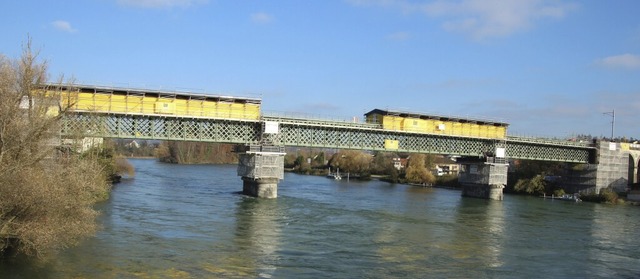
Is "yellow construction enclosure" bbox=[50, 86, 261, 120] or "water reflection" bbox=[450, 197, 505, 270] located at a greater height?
"yellow construction enclosure" bbox=[50, 86, 261, 120]

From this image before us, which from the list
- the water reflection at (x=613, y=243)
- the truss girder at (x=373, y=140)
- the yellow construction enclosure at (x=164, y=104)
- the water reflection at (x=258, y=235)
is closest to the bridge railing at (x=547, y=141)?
the truss girder at (x=373, y=140)

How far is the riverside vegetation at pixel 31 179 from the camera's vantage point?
16906 millimetres

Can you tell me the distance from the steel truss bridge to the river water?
20.3 feet

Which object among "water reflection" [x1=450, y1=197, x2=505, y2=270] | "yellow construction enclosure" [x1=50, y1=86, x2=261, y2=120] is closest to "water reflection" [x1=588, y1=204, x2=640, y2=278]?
"water reflection" [x1=450, y1=197, x2=505, y2=270]

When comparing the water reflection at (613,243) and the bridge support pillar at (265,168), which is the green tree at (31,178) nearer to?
the water reflection at (613,243)

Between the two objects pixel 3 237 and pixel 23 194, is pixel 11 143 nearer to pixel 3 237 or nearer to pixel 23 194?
pixel 23 194

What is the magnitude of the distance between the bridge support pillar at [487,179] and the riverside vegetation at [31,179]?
180 ft

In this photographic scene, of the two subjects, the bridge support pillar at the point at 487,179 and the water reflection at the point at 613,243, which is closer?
the water reflection at the point at 613,243

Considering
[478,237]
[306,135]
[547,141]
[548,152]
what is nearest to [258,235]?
[478,237]

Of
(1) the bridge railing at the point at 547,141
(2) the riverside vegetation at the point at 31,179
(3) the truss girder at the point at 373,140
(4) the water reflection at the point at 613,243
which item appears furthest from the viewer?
(1) the bridge railing at the point at 547,141

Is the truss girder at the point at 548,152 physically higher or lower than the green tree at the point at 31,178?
higher

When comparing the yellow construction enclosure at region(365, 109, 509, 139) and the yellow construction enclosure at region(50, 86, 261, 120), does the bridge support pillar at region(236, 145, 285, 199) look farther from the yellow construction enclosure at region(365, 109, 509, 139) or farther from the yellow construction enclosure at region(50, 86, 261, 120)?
the yellow construction enclosure at region(365, 109, 509, 139)

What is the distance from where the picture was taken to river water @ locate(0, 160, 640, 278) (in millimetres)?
21031

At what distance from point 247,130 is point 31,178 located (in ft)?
117
